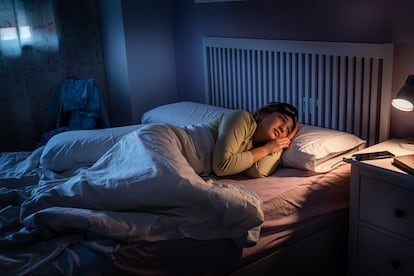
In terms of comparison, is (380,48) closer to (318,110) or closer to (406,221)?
(318,110)

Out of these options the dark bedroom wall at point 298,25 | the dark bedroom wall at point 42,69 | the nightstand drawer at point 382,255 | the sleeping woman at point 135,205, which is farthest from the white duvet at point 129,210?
the dark bedroom wall at point 42,69

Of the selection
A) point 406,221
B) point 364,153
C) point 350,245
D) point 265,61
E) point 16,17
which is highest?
point 16,17

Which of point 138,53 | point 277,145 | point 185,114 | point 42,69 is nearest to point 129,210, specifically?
point 277,145

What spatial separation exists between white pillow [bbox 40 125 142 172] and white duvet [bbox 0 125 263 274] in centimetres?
32

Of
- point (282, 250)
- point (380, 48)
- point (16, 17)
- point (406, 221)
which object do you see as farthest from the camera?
point (16, 17)

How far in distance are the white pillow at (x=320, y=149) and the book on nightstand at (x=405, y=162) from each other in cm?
31

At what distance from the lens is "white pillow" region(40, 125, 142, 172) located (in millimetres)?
2084

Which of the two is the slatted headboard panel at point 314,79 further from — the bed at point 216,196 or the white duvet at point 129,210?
the white duvet at point 129,210

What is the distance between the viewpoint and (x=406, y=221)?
5.51 ft

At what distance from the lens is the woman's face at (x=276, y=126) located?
2109 millimetres

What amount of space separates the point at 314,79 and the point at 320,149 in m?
0.48

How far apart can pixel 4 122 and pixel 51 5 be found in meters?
0.90

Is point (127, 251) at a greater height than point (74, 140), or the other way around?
point (74, 140)

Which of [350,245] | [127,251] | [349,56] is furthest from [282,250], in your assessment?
[349,56]
